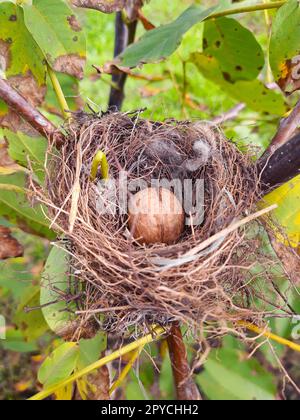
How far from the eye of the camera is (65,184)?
2.96 ft

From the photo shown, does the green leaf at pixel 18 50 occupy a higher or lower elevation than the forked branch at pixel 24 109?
higher

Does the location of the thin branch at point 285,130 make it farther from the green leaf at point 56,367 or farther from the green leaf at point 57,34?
the green leaf at point 56,367

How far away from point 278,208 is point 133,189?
0.27 meters

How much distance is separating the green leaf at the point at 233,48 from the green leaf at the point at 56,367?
2.40 ft

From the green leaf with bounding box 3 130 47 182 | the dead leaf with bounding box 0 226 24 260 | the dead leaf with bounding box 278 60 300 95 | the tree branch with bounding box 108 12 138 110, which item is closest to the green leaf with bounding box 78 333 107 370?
the dead leaf with bounding box 0 226 24 260

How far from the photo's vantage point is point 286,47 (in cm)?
93

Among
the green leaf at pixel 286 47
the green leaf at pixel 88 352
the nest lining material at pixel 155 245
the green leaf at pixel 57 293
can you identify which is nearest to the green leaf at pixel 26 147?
the nest lining material at pixel 155 245

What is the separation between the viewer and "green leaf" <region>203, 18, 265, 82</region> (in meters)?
1.21

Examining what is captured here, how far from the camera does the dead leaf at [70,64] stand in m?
0.91

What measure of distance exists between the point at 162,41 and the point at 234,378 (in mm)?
602

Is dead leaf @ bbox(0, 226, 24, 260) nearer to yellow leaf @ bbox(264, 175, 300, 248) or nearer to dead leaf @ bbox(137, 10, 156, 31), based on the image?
Answer: yellow leaf @ bbox(264, 175, 300, 248)
